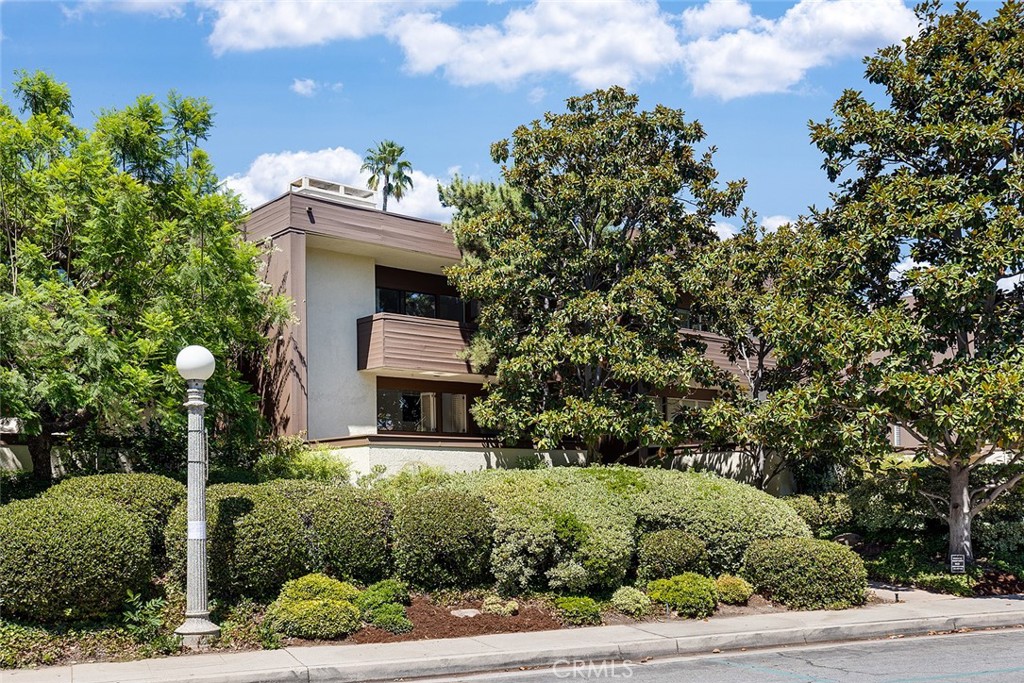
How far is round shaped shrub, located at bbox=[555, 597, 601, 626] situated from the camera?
1311 cm

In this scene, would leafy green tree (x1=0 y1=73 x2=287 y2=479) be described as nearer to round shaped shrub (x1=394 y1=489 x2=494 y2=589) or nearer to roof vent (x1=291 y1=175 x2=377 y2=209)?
round shaped shrub (x1=394 y1=489 x2=494 y2=589)

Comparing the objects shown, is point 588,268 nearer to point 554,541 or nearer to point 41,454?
point 554,541

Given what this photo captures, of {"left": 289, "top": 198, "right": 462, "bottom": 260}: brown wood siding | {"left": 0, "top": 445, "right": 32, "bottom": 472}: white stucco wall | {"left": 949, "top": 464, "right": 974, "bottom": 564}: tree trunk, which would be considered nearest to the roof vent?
{"left": 289, "top": 198, "right": 462, "bottom": 260}: brown wood siding

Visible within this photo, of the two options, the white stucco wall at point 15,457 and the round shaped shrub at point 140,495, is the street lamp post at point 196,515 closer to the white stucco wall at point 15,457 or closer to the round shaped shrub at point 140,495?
the round shaped shrub at point 140,495

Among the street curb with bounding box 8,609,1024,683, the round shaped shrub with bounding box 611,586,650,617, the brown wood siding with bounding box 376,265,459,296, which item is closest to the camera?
the street curb with bounding box 8,609,1024,683

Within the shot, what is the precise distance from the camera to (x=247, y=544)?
1229 centimetres

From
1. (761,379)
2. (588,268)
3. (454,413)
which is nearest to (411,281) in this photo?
(454,413)

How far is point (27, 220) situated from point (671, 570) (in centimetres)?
1065

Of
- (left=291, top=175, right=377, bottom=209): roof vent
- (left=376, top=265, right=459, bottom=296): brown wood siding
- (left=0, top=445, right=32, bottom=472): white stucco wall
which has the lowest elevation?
(left=0, top=445, right=32, bottom=472): white stucco wall

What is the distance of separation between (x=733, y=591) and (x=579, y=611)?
259cm

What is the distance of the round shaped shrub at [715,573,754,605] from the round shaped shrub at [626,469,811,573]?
2.66ft

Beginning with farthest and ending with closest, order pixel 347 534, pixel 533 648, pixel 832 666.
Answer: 1. pixel 347 534
2. pixel 533 648
3. pixel 832 666

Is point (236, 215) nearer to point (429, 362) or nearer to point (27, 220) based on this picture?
point (27, 220)

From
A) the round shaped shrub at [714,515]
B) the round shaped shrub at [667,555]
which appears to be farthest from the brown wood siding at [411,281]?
the round shaped shrub at [667,555]
